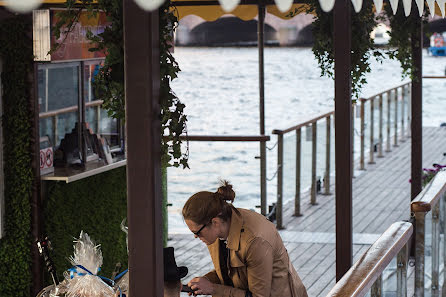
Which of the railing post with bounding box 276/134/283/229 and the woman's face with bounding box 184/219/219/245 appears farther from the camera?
the railing post with bounding box 276/134/283/229

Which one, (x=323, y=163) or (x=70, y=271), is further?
(x=323, y=163)

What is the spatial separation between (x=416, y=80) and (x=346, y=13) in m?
2.36

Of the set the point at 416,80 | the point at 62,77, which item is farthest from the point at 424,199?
the point at 62,77

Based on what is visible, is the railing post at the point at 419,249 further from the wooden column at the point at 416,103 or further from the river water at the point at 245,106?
the wooden column at the point at 416,103

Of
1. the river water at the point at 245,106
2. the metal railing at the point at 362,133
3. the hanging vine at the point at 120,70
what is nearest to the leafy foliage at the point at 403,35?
the river water at the point at 245,106

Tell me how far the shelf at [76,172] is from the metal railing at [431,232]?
7.10ft

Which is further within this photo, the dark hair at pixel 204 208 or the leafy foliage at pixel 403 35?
the leafy foliage at pixel 403 35

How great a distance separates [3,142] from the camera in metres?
5.04

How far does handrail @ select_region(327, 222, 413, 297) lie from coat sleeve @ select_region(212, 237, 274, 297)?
0.45 metres

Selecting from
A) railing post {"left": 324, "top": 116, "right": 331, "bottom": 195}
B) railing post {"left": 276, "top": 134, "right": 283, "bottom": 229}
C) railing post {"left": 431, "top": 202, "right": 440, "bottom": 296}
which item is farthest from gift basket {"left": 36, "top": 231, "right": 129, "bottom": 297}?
railing post {"left": 324, "top": 116, "right": 331, "bottom": 195}

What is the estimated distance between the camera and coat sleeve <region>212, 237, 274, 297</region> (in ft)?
10.5

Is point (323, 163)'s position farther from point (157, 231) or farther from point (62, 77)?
point (157, 231)

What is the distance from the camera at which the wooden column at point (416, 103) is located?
6.19 m

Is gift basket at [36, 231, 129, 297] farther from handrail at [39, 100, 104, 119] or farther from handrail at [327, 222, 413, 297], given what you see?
handrail at [39, 100, 104, 119]
